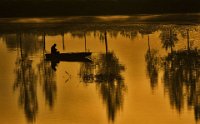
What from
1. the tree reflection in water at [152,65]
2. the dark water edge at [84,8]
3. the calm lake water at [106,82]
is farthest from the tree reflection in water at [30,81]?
the dark water edge at [84,8]

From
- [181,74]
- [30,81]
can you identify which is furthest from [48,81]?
[181,74]

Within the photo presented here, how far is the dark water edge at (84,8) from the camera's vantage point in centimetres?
6775

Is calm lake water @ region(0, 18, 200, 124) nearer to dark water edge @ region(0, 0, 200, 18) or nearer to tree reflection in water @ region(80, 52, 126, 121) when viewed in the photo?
tree reflection in water @ region(80, 52, 126, 121)

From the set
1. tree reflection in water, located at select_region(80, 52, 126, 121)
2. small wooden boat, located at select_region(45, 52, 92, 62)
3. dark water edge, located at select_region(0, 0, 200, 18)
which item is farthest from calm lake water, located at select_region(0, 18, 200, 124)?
dark water edge, located at select_region(0, 0, 200, 18)

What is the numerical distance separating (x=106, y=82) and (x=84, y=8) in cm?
4980

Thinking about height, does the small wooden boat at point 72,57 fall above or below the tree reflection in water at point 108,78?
above

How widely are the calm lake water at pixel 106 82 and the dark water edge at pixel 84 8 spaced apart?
28985 mm

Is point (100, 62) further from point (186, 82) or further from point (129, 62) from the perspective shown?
point (186, 82)

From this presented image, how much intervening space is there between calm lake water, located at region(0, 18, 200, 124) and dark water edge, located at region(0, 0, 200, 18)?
2898 cm

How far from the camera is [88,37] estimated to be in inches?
1628

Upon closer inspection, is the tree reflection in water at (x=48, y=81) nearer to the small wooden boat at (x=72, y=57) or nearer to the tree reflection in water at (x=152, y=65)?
the small wooden boat at (x=72, y=57)

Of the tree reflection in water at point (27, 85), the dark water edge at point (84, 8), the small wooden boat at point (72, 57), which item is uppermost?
the dark water edge at point (84, 8)

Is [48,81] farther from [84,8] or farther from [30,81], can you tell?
[84,8]

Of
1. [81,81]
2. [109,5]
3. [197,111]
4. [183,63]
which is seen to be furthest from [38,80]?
[109,5]
